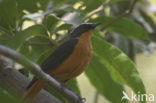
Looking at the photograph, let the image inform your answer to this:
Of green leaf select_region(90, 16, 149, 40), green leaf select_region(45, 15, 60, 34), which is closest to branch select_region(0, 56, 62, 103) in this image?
green leaf select_region(45, 15, 60, 34)

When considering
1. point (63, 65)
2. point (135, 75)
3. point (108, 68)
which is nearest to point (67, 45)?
point (63, 65)

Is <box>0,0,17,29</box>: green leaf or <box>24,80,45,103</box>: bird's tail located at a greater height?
<box>0,0,17,29</box>: green leaf

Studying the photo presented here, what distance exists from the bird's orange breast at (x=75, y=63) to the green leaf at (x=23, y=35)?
0.99ft

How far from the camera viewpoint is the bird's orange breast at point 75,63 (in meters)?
2.26

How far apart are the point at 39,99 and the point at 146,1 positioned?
229 cm

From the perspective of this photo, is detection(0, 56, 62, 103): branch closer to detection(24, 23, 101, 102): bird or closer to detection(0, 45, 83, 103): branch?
detection(24, 23, 101, 102): bird

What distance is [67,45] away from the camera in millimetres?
2377

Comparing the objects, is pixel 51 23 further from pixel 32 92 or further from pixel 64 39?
pixel 32 92

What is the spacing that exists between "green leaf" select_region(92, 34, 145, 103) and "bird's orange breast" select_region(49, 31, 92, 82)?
0.30 ft

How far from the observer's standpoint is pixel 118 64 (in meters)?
2.35

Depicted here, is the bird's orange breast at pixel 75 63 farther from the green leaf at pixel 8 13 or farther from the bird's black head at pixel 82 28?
the green leaf at pixel 8 13

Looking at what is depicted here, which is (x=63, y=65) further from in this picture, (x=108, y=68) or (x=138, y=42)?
(x=138, y=42)

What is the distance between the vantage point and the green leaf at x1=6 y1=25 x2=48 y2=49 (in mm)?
1984

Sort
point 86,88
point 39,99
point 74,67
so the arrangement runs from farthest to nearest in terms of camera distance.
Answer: point 86,88, point 74,67, point 39,99
